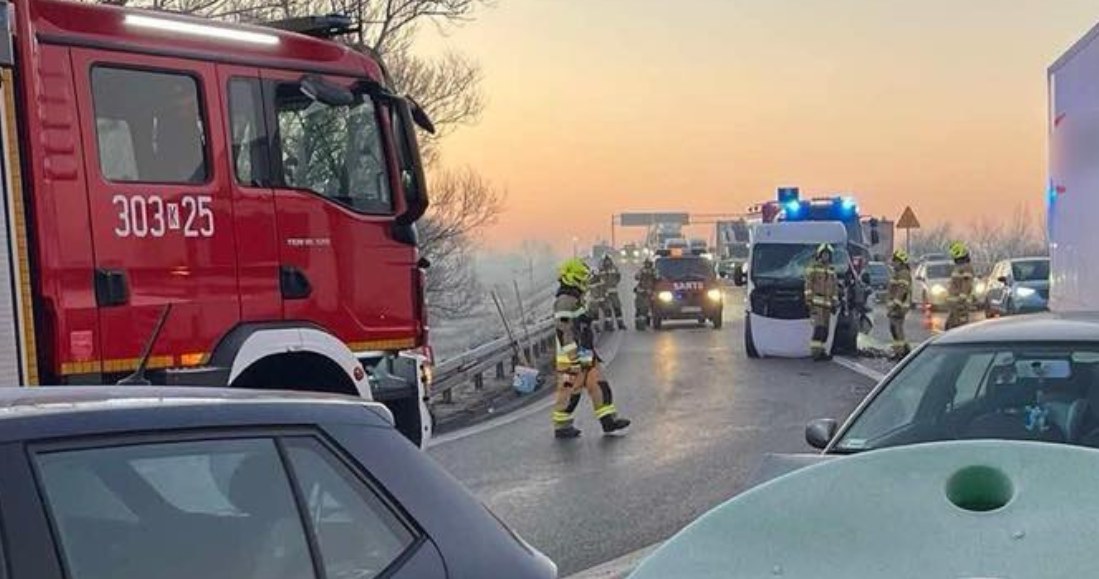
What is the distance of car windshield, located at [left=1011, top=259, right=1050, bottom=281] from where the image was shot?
24812 mm

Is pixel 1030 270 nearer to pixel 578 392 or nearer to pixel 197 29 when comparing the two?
pixel 578 392

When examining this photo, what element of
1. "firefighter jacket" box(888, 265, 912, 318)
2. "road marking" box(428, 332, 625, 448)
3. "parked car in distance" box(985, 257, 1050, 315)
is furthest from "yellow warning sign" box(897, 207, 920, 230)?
"road marking" box(428, 332, 625, 448)

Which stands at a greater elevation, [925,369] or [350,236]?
[350,236]

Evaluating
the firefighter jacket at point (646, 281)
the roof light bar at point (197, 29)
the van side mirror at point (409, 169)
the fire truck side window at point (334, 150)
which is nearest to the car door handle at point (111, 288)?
the fire truck side window at point (334, 150)

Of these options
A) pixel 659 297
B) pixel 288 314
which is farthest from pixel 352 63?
pixel 659 297

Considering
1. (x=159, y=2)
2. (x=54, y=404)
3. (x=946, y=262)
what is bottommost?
(x=946, y=262)

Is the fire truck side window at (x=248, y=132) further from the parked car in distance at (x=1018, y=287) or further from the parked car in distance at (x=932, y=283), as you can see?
the parked car in distance at (x=932, y=283)

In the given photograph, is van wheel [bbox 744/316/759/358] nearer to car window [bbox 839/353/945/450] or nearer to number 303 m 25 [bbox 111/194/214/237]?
number 303 m 25 [bbox 111/194/214/237]

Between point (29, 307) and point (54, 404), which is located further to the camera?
point (29, 307)

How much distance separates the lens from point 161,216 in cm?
648

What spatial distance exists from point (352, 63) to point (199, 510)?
5452 mm

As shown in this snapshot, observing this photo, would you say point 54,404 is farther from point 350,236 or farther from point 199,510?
point 350,236

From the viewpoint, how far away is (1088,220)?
9328 millimetres

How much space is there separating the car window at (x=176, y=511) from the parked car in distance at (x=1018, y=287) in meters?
22.3
